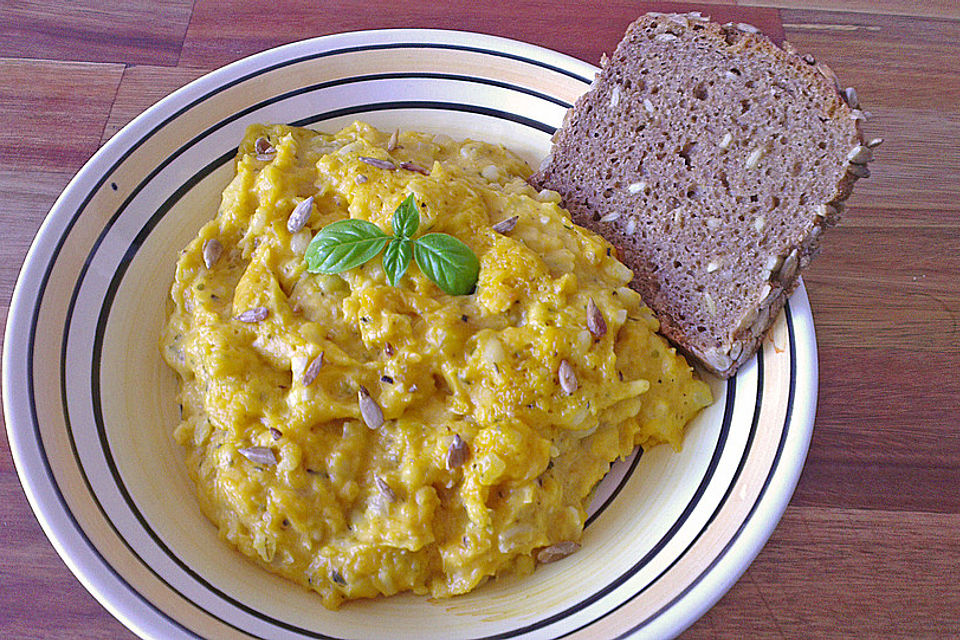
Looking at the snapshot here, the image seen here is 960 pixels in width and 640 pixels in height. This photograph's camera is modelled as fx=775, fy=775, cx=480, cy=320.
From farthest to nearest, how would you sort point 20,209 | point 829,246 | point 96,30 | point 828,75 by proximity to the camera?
point 96,30
point 829,246
point 20,209
point 828,75

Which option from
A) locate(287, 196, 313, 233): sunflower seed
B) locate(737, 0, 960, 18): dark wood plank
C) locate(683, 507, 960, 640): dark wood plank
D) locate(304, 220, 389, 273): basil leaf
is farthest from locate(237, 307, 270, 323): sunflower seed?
locate(737, 0, 960, 18): dark wood plank

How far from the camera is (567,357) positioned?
7.06 ft

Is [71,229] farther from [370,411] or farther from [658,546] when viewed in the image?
[658,546]

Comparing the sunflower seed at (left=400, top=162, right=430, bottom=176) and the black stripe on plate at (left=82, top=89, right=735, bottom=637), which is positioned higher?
the sunflower seed at (left=400, top=162, right=430, bottom=176)

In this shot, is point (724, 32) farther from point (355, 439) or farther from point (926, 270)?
point (355, 439)

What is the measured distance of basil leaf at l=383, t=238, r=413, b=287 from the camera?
2.17 meters

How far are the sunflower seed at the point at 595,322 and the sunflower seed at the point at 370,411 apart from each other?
0.63 meters

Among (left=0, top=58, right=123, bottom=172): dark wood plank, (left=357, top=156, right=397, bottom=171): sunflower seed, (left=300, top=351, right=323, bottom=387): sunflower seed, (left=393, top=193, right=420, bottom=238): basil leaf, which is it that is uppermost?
(left=393, top=193, right=420, bottom=238): basil leaf

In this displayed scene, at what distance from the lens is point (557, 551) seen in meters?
2.15

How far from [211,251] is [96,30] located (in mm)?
1858

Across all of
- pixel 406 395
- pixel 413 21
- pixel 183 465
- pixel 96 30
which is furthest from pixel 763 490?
pixel 96 30

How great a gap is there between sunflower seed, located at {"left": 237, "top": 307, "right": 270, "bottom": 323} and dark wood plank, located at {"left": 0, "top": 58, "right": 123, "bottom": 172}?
4.70ft

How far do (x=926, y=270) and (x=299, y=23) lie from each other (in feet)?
9.53

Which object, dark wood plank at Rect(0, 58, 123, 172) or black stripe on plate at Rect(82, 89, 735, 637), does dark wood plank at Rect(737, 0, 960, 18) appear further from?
dark wood plank at Rect(0, 58, 123, 172)
